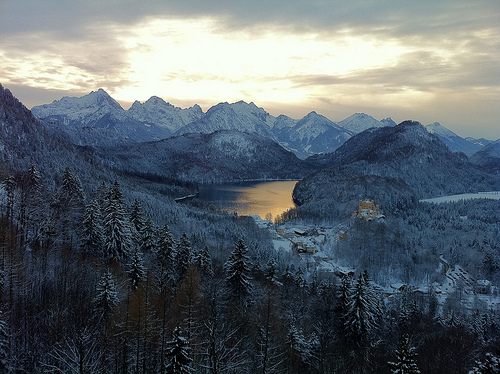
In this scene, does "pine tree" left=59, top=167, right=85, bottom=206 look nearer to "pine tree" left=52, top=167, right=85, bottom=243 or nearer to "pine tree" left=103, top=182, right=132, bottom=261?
"pine tree" left=52, top=167, right=85, bottom=243

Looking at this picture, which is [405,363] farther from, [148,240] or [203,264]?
[148,240]

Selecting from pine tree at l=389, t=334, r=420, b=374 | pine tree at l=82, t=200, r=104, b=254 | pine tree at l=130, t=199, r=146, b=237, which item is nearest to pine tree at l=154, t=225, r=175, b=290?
pine tree at l=82, t=200, r=104, b=254

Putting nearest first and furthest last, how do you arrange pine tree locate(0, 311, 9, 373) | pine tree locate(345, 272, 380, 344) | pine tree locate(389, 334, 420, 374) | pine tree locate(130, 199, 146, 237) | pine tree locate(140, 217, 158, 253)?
1. pine tree locate(389, 334, 420, 374)
2. pine tree locate(0, 311, 9, 373)
3. pine tree locate(345, 272, 380, 344)
4. pine tree locate(140, 217, 158, 253)
5. pine tree locate(130, 199, 146, 237)

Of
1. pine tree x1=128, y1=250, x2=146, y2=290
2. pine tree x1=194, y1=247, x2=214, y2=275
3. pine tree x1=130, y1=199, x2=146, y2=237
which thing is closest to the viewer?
pine tree x1=128, y1=250, x2=146, y2=290

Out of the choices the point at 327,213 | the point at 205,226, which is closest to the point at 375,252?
the point at 205,226

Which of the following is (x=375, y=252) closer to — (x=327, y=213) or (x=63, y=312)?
(x=327, y=213)

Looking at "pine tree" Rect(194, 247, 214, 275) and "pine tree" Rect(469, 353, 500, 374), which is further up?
"pine tree" Rect(469, 353, 500, 374)

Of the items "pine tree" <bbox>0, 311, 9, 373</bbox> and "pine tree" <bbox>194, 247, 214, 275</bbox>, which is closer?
"pine tree" <bbox>0, 311, 9, 373</bbox>

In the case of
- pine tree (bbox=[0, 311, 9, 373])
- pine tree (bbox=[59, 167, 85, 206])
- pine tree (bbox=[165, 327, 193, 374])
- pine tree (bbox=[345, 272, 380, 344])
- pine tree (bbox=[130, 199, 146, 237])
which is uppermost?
pine tree (bbox=[59, 167, 85, 206])
